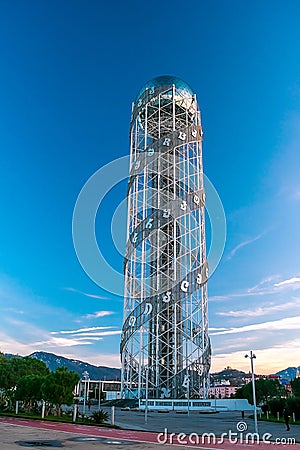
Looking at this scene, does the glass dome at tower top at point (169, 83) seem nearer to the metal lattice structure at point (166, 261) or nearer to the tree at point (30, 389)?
the metal lattice structure at point (166, 261)

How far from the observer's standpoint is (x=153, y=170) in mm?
58188

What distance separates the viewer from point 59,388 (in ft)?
97.7

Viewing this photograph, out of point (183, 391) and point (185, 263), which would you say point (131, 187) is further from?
point (183, 391)

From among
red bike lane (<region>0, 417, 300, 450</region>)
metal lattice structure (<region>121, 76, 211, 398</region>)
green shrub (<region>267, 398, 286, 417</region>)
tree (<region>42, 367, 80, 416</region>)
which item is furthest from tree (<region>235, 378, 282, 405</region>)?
red bike lane (<region>0, 417, 300, 450</region>)

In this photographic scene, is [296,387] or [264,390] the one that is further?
[264,390]

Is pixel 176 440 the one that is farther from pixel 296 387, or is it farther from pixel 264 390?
pixel 264 390

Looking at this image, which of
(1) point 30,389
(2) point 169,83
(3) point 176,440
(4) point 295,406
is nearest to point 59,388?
(1) point 30,389

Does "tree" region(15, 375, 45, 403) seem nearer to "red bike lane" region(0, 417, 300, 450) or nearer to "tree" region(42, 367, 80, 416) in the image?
"tree" region(42, 367, 80, 416)

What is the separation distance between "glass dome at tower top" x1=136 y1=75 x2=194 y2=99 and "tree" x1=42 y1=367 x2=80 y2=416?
139 feet

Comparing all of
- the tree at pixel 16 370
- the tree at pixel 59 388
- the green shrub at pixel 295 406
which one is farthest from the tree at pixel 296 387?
the tree at pixel 16 370

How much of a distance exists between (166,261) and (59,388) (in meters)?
27.5

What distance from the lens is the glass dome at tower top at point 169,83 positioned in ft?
202

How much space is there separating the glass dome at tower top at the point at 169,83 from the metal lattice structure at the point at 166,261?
61cm

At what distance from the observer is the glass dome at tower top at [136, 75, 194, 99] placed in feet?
202
